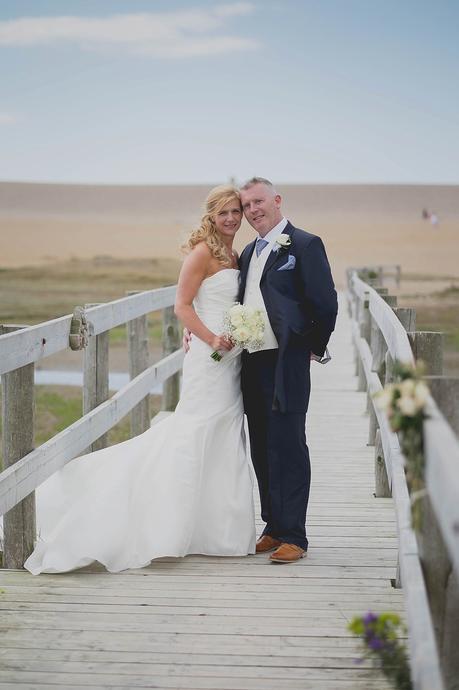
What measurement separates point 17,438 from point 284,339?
125 centimetres

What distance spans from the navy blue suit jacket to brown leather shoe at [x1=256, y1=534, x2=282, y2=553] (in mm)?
652

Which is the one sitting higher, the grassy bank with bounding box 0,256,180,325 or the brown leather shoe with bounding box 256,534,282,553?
the brown leather shoe with bounding box 256,534,282,553

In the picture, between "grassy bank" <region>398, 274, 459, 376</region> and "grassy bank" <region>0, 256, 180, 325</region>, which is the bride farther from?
"grassy bank" <region>0, 256, 180, 325</region>

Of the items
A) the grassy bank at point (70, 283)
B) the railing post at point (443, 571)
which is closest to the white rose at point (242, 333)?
the railing post at point (443, 571)

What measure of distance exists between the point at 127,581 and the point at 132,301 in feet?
7.86

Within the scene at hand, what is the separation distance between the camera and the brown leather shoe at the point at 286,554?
16.3ft

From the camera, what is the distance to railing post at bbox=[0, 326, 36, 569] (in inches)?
186

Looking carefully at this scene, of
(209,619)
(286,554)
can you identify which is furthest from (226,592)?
(286,554)

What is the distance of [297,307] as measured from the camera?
496 centimetres

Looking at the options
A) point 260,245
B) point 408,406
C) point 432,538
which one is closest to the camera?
point 408,406

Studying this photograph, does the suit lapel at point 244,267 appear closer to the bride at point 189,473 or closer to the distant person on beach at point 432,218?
the bride at point 189,473

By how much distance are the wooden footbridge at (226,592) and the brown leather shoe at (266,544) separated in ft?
0.42

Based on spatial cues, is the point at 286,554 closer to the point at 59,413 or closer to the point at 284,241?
the point at 284,241

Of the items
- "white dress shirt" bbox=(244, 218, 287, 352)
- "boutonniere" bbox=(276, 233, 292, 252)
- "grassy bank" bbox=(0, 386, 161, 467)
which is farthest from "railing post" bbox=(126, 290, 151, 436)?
"grassy bank" bbox=(0, 386, 161, 467)
